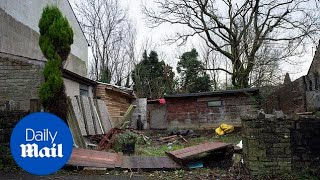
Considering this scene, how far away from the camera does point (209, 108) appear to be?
19.1 meters

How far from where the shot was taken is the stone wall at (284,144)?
233 inches

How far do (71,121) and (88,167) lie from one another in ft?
10.6

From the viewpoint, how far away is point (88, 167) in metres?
6.67

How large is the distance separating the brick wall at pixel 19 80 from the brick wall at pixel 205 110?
11.2 m

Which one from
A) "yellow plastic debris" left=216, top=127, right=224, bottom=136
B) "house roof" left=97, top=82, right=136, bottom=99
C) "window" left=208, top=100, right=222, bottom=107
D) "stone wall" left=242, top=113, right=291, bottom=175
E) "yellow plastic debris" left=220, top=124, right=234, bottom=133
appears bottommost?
"yellow plastic debris" left=216, top=127, right=224, bottom=136

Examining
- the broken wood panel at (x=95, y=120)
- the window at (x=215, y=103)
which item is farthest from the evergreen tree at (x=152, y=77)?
the broken wood panel at (x=95, y=120)

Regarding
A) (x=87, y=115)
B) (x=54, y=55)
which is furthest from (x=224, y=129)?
(x=54, y=55)

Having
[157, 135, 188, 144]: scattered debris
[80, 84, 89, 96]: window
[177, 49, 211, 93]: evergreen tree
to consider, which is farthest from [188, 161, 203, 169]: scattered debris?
[177, 49, 211, 93]: evergreen tree

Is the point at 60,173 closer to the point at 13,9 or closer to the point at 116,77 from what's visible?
the point at 13,9

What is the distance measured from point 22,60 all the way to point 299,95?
10.3 meters

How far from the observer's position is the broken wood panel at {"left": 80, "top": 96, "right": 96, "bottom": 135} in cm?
1096

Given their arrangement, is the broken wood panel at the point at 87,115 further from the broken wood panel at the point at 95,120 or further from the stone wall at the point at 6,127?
the stone wall at the point at 6,127

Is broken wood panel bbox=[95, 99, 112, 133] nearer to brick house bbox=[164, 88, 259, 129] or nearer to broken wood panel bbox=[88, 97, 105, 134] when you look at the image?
broken wood panel bbox=[88, 97, 105, 134]

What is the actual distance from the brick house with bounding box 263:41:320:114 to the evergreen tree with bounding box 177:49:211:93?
54.9ft
